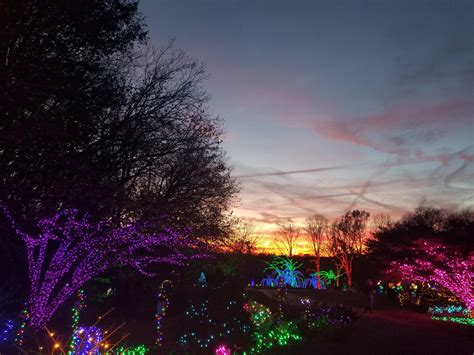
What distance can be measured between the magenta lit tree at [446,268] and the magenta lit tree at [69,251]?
31.0 feet

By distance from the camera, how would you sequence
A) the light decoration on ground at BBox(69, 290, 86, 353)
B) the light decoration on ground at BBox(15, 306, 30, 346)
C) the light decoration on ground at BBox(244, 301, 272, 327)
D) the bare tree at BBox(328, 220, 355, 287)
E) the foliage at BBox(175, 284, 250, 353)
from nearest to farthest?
the light decoration on ground at BBox(69, 290, 86, 353)
the light decoration on ground at BBox(15, 306, 30, 346)
the light decoration on ground at BBox(244, 301, 272, 327)
the foliage at BBox(175, 284, 250, 353)
the bare tree at BBox(328, 220, 355, 287)

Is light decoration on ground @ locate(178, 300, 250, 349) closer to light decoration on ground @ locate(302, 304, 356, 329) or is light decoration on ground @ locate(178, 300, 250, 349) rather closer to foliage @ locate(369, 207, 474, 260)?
light decoration on ground @ locate(302, 304, 356, 329)

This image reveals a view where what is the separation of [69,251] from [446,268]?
1314 cm

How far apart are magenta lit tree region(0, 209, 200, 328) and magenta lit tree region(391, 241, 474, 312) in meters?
9.45

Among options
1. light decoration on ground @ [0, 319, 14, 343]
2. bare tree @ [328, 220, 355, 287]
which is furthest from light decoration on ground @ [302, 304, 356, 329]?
bare tree @ [328, 220, 355, 287]

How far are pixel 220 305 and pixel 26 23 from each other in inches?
442

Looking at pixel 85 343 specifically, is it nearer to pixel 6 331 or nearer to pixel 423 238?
pixel 6 331

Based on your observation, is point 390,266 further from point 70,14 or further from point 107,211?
point 70,14

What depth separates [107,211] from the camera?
468 inches

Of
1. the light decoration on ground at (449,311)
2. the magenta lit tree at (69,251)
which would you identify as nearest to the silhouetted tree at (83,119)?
the magenta lit tree at (69,251)

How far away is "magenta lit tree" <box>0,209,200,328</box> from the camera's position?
34.7 feet

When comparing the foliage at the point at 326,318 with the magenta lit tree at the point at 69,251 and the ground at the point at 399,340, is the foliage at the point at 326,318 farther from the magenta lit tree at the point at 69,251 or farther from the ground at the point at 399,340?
the magenta lit tree at the point at 69,251

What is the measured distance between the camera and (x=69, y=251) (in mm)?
11516

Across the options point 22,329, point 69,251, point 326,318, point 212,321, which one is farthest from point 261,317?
point 22,329
